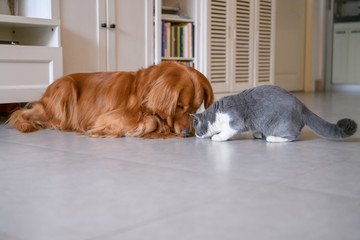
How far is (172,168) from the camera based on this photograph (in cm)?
160

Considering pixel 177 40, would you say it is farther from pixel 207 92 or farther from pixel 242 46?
pixel 207 92

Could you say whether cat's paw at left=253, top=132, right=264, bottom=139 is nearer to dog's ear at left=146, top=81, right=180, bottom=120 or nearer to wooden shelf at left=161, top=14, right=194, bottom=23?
dog's ear at left=146, top=81, right=180, bottom=120

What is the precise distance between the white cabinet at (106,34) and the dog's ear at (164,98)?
1052mm

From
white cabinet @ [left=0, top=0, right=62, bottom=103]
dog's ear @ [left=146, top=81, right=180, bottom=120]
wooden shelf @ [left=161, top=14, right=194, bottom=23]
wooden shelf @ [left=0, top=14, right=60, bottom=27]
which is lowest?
dog's ear @ [left=146, top=81, right=180, bottom=120]

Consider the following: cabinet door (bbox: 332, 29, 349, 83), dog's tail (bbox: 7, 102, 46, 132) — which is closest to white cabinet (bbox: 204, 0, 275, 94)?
dog's tail (bbox: 7, 102, 46, 132)

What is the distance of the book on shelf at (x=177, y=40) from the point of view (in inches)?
151

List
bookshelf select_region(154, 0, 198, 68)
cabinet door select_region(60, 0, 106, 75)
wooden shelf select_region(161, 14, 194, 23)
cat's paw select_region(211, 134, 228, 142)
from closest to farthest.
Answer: cat's paw select_region(211, 134, 228, 142)
cabinet door select_region(60, 0, 106, 75)
bookshelf select_region(154, 0, 198, 68)
wooden shelf select_region(161, 14, 194, 23)

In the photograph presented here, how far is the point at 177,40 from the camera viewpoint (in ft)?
12.9

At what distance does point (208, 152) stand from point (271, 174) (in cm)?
45

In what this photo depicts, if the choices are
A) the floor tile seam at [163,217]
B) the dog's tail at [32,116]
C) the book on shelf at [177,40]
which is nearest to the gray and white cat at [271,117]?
the floor tile seam at [163,217]

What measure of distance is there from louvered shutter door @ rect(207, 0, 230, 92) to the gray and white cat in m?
2.00

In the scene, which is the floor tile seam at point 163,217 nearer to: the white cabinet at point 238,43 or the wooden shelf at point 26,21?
the wooden shelf at point 26,21

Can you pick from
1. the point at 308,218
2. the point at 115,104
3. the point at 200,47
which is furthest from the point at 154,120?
the point at 200,47

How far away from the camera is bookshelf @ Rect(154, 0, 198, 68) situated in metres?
3.70
